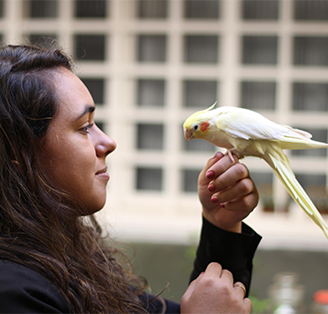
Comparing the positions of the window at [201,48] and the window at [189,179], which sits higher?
the window at [201,48]

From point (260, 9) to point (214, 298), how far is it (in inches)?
85.4

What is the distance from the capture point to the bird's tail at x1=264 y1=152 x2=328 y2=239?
23.0 inches

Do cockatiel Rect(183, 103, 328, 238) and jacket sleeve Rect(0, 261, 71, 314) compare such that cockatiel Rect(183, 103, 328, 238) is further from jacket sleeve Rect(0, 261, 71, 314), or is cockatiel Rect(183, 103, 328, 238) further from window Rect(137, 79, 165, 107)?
window Rect(137, 79, 165, 107)

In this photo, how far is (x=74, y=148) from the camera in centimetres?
57

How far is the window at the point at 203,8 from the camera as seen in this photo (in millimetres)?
2307

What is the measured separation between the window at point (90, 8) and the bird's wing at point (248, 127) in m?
2.03

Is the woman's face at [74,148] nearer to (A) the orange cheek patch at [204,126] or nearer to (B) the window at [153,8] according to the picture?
(A) the orange cheek patch at [204,126]

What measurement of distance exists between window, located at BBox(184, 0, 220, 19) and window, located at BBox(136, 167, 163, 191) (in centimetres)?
109

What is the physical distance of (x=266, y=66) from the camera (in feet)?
7.61

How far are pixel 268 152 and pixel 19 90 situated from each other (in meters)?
0.45

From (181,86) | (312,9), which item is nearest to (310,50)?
(312,9)

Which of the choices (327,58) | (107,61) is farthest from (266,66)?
(107,61)

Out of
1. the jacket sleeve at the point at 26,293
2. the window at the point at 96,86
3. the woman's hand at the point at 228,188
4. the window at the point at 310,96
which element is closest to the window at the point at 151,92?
the window at the point at 96,86

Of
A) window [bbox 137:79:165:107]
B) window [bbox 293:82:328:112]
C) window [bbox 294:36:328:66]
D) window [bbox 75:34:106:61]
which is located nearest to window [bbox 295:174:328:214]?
window [bbox 293:82:328:112]
